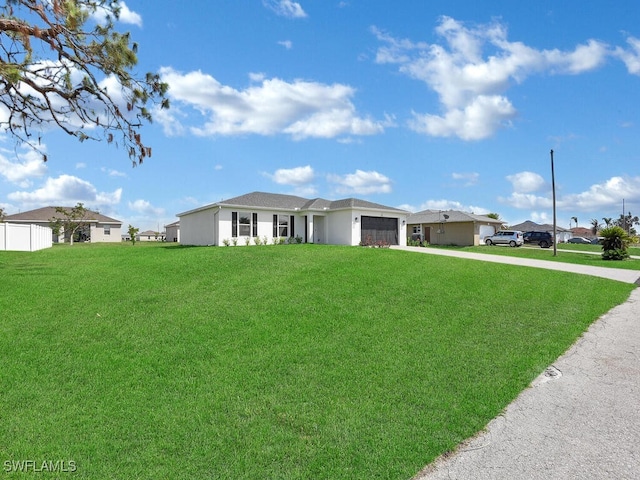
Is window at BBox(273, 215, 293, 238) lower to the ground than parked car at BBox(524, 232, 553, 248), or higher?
higher

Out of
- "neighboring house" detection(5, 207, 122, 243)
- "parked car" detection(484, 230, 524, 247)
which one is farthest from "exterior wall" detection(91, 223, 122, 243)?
"parked car" detection(484, 230, 524, 247)

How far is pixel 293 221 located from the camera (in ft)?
85.0

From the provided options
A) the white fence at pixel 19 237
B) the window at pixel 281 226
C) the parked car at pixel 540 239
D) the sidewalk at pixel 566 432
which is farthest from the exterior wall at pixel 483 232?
the white fence at pixel 19 237

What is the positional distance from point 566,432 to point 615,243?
25181 millimetres

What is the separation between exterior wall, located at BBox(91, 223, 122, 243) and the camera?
4359 cm

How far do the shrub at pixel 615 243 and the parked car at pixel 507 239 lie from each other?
416 inches

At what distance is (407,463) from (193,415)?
242cm

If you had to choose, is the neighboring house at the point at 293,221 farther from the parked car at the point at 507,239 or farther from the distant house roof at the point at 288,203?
the parked car at the point at 507,239

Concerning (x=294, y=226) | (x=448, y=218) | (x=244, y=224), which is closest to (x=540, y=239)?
(x=448, y=218)

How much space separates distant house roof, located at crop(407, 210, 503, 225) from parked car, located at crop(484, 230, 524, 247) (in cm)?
194

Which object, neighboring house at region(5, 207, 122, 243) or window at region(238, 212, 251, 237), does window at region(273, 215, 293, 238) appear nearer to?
window at region(238, 212, 251, 237)

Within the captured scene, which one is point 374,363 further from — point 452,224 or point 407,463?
point 452,224

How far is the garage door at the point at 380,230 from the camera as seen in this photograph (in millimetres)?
25812

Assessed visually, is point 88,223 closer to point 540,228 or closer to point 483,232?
point 483,232
